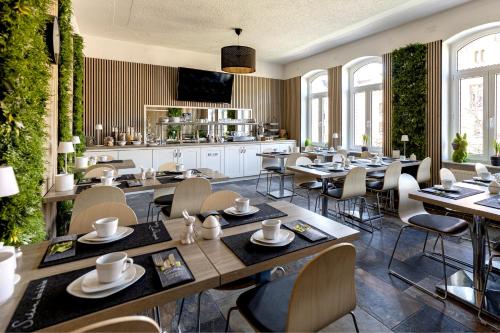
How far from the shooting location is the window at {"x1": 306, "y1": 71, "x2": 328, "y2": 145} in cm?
776

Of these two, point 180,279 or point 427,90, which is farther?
point 427,90

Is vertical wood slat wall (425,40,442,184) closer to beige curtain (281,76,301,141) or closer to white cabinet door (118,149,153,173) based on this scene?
beige curtain (281,76,301,141)

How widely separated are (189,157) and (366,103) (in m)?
4.27

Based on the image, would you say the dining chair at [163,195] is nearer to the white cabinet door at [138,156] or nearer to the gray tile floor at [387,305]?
the gray tile floor at [387,305]

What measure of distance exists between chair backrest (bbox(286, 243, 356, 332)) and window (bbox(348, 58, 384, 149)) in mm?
5476

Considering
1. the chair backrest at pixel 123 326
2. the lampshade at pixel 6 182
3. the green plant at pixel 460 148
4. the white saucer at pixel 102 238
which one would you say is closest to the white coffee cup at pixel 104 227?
the white saucer at pixel 102 238

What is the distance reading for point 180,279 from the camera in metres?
1.12

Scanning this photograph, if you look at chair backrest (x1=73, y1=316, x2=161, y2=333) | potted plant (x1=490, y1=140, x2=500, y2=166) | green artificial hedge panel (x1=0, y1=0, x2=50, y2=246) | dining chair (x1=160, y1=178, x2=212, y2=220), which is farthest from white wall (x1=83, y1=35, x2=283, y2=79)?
chair backrest (x1=73, y1=316, x2=161, y2=333)

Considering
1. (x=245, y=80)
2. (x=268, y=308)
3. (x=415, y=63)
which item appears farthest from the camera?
(x=245, y=80)

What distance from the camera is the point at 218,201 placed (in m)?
2.18

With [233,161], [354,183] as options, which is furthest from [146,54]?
[354,183]

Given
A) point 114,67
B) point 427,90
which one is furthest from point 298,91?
point 114,67

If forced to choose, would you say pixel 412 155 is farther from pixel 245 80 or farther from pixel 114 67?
pixel 114 67

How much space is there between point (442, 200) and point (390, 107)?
Answer: 155 inches
